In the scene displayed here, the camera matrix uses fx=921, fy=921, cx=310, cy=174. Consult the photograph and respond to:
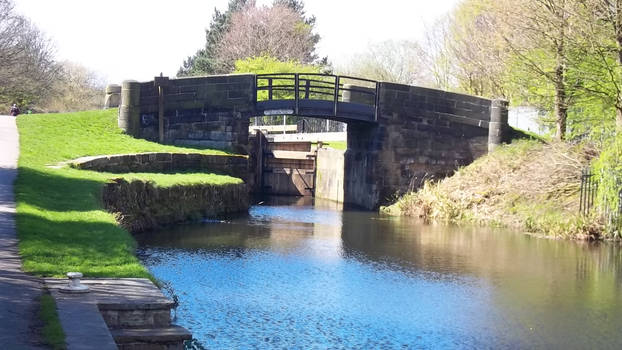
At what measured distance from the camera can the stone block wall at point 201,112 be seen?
3012 cm

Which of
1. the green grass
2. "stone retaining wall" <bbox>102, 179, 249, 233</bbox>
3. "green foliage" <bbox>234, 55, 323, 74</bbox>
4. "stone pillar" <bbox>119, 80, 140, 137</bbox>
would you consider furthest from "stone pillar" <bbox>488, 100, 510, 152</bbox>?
the green grass

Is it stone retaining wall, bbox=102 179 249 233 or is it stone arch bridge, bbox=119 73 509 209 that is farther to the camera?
stone arch bridge, bbox=119 73 509 209

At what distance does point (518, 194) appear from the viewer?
26625mm

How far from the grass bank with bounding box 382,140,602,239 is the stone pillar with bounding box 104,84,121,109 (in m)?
10.6

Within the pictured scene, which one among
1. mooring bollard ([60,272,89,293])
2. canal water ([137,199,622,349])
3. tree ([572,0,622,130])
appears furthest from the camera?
tree ([572,0,622,130])

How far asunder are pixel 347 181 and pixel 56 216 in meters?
21.0

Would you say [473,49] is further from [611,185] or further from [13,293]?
[13,293]

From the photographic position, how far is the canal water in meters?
12.1

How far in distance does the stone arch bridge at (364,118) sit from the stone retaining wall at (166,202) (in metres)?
4.00

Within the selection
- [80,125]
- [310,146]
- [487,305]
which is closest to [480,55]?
[310,146]

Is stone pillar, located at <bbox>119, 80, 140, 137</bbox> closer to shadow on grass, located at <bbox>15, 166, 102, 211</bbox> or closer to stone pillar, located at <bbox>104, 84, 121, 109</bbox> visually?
stone pillar, located at <bbox>104, 84, 121, 109</bbox>

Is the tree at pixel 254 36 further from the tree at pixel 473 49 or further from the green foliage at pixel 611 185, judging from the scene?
the green foliage at pixel 611 185

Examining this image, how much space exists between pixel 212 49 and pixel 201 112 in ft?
121

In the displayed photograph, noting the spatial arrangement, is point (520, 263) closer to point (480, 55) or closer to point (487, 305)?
point (487, 305)
